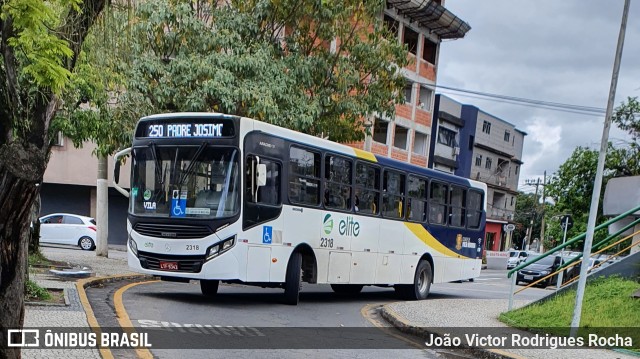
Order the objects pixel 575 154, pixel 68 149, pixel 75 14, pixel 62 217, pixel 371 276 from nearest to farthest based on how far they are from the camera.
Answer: pixel 75 14 → pixel 371 276 → pixel 62 217 → pixel 68 149 → pixel 575 154

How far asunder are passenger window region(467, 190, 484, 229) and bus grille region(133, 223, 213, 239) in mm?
10200

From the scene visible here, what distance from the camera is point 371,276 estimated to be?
1507 centimetres

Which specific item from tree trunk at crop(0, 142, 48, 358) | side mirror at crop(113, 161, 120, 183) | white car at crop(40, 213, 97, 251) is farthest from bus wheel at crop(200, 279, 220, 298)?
white car at crop(40, 213, 97, 251)

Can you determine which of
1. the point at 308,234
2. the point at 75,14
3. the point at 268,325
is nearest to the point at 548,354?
the point at 268,325

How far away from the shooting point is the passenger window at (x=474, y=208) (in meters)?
19.3

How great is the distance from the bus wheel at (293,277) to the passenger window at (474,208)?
8.19m

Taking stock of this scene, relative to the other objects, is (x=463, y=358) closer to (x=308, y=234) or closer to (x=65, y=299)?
(x=308, y=234)

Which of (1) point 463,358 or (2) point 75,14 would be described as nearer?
(2) point 75,14

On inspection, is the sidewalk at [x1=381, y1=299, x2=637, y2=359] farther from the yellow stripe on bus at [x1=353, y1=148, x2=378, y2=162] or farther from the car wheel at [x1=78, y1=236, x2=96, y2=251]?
the car wheel at [x1=78, y1=236, x2=96, y2=251]

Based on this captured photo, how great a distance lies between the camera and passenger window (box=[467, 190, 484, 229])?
19281 mm

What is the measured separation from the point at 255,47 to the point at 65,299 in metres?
9.16

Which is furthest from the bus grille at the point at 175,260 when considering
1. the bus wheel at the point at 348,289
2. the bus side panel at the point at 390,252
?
the bus wheel at the point at 348,289

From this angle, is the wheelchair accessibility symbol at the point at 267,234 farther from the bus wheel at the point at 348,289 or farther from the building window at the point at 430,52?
the building window at the point at 430,52

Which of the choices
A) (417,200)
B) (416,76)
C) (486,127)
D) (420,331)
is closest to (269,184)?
(420,331)
